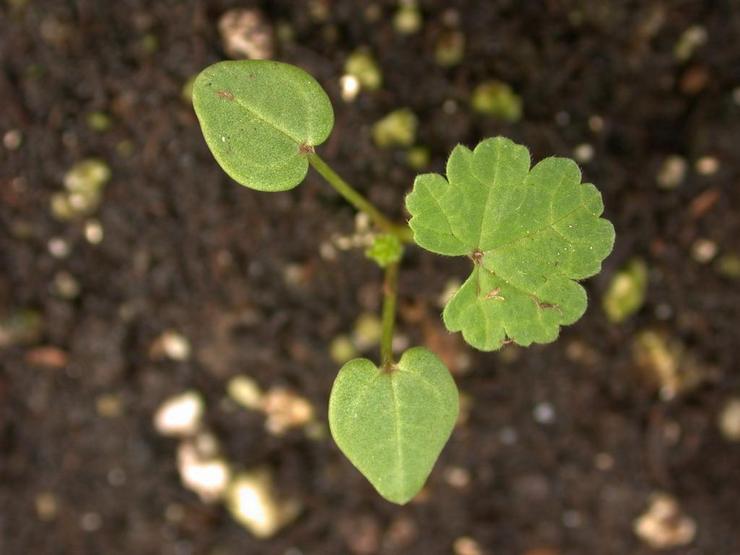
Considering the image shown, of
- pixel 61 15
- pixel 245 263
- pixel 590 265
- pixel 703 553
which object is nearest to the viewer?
pixel 590 265

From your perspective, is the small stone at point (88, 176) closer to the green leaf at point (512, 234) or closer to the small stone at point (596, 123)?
the green leaf at point (512, 234)

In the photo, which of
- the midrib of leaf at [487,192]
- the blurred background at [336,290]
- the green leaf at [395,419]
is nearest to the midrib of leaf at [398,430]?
the green leaf at [395,419]

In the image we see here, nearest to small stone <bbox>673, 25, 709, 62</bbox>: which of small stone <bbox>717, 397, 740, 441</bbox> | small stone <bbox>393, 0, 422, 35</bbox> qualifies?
small stone <bbox>393, 0, 422, 35</bbox>

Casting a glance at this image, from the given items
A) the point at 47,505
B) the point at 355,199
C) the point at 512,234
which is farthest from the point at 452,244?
the point at 47,505

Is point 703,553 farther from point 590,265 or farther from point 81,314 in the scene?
point 81,314

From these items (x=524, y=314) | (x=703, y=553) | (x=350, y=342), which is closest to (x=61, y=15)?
(x=350, y=342)

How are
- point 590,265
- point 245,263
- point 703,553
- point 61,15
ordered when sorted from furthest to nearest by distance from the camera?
point 703,553 → point 245,263 → point 61,15 → point 590,265
